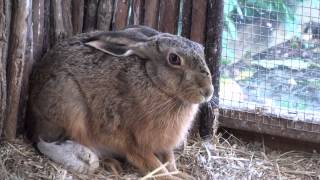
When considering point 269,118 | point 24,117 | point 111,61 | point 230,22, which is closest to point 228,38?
point 230,22

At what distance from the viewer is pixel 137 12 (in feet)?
12.5

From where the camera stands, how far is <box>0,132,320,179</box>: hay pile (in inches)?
130

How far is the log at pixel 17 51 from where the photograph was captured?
10.8 feet

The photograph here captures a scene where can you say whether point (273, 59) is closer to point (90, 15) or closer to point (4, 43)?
point (90, 15)

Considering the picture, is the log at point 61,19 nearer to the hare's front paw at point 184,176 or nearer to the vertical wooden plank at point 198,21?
the vertical wooden plank at point 198,21

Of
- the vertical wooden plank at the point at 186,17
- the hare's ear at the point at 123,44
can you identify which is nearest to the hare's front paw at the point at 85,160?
the hare's ear at the point at 123,44

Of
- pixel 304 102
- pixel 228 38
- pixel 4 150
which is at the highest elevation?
→ pixel 228 38

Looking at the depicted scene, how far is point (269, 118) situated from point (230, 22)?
0.64 meters

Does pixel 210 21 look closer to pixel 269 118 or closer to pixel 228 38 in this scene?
pixel 228 38

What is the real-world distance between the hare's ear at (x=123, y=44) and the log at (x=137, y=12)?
Result: 44cm

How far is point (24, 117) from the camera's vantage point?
3592 mm

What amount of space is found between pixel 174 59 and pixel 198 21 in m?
0.62

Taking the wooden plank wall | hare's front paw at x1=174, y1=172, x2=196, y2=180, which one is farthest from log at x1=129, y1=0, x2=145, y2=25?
hare's front paw at x1=174, y1=172, x2=196, y2=180

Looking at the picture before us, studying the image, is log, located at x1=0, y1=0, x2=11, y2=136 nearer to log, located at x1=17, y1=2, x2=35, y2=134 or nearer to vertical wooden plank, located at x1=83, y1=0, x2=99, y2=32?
log, located at x1=17, y1=2, x2=35, y2=134
